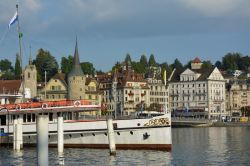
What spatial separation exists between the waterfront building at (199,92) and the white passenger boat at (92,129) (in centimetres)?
11658

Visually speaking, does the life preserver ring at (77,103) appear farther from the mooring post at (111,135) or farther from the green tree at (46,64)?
the green tree at (46,64)

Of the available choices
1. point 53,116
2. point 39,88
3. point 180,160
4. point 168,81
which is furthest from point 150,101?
point 180,160

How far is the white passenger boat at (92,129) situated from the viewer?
184 feet

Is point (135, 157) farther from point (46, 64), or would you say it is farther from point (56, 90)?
point (46, 64)

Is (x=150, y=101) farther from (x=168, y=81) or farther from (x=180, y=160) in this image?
(x=180, y=160)

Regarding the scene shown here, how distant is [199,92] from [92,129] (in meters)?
124

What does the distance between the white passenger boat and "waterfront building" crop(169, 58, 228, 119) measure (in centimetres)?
11658

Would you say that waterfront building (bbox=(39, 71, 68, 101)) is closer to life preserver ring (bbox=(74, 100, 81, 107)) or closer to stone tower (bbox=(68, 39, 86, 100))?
stone tower (bbox=(68, 39, 86, 100))

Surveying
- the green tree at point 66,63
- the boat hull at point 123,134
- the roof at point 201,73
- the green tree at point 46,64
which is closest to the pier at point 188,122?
the roof at point 201,73

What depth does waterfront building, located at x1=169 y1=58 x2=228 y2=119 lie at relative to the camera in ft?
583

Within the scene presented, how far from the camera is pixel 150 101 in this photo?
17325 centimetres

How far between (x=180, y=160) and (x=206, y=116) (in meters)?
129

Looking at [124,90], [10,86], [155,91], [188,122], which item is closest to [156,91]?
[155,91]

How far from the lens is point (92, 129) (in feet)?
190
